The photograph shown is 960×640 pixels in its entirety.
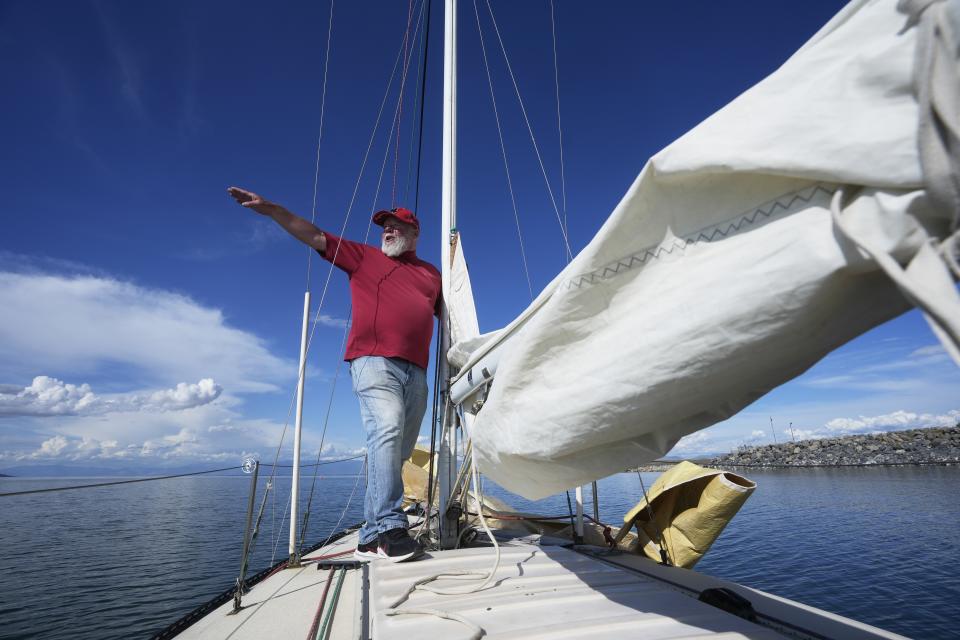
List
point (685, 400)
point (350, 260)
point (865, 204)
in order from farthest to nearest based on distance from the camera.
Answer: point (350, 260), point (685, 400), point (865, 204)

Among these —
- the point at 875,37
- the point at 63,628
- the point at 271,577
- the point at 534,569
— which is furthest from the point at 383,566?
the point at 63,628

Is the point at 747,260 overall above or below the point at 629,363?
above

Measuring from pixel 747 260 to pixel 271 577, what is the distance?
126 inches

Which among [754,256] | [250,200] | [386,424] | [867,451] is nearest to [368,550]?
[386,424]

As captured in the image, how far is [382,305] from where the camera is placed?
101 inches

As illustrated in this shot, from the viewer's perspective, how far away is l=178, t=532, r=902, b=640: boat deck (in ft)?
4.34

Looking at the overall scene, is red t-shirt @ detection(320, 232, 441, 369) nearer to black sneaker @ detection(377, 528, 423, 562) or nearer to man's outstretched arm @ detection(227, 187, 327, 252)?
man's outstretched arm @ detection(227, 187, 327, 252)

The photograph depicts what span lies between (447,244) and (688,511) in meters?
2.39

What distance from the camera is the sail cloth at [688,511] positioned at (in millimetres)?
2246

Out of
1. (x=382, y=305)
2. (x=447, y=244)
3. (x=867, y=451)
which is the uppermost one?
(x=447, y=244)

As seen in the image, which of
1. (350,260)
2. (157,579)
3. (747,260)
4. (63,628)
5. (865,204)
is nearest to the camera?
(865,204)

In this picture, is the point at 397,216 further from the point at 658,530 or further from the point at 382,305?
the point at 658,530

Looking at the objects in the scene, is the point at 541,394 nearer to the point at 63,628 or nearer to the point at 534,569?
the point at 534,569

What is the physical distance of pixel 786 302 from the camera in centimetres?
75
